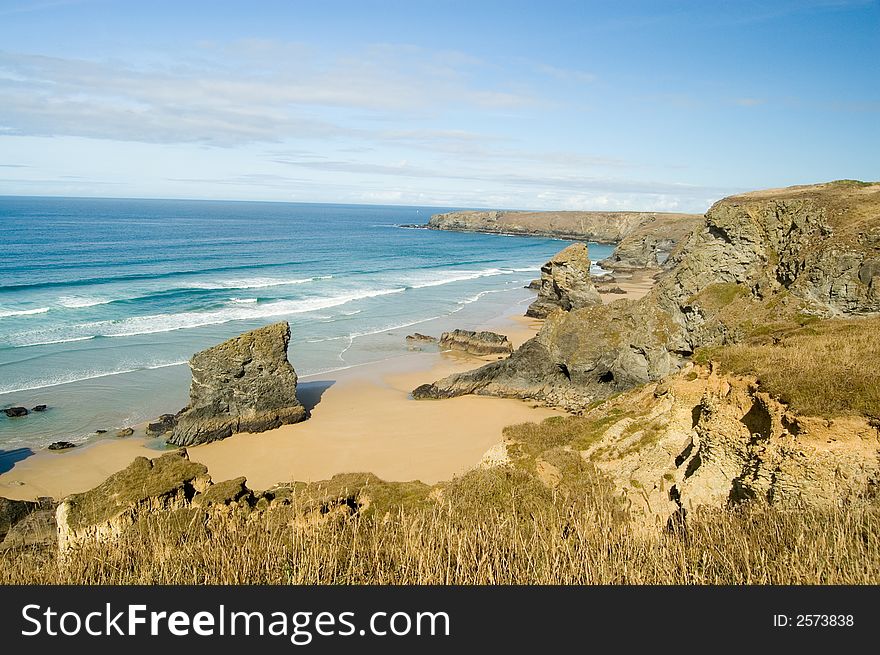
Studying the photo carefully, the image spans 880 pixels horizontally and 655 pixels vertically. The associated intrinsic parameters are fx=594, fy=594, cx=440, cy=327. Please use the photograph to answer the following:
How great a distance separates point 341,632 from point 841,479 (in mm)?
6950

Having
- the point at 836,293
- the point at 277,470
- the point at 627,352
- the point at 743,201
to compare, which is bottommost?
the point at 277,470

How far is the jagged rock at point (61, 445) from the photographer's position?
21.5 metres

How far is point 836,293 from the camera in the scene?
19750mm

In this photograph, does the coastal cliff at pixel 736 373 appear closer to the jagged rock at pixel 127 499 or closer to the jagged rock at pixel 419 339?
the jagged rock at pixel 127 499

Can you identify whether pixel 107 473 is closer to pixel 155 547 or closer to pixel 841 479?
pixel 155 547

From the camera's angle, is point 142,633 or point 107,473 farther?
point 107,473

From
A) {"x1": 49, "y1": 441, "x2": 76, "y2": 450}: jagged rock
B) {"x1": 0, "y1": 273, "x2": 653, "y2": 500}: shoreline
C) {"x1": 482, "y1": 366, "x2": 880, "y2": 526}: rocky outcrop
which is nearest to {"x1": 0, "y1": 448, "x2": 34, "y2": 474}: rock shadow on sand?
{"x1": 0, "y1": 273, "x2": 653, "y2": 500}: shoreline

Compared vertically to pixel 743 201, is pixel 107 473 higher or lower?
lower

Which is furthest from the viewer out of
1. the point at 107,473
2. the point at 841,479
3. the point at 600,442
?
the point at 107,473

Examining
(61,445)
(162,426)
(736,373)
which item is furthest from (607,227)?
(736,373)

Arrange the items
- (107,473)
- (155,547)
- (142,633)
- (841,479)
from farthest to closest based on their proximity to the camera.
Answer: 1. (107,473)
2. (841,479)
3. (155,547)
4. (142,633)

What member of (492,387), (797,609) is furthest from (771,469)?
(492,387)

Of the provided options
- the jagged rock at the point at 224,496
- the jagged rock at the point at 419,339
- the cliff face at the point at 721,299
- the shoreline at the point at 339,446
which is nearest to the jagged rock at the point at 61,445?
the shoreline at the point at 339,446

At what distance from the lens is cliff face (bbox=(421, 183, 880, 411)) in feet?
66.2
